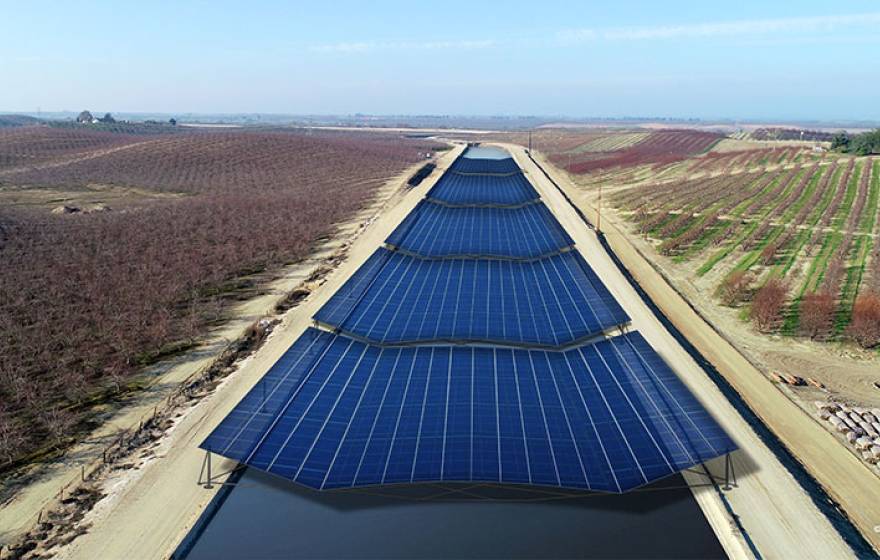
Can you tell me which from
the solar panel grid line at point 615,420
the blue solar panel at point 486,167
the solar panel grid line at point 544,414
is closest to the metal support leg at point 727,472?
the solar panel grid line at point 615,420

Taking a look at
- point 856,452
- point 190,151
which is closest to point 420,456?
point 856,452

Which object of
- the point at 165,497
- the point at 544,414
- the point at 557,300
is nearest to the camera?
the point at 165,497

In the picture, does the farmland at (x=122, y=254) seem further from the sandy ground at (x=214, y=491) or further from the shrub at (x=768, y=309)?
the shrub at (x=768, y=309)

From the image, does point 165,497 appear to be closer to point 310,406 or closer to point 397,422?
point 310,406

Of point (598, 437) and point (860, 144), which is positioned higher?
point (598, 437)

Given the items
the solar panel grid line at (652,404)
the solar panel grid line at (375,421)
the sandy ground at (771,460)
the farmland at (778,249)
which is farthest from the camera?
the farmland at (778,249)

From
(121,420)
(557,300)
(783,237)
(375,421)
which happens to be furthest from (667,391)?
(783,237)

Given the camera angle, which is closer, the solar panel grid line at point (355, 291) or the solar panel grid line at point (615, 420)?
the solar panel grid line at point (615, 420)
